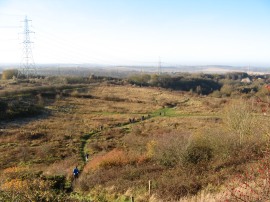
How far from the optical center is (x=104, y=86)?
8038cm

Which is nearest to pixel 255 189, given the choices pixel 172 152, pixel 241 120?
pixel 172 152

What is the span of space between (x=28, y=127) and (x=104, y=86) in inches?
1726

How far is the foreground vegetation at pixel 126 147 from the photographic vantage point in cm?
1255

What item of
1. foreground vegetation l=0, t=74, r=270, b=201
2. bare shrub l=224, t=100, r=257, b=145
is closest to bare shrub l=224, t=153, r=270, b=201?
foreground vegetation l=0, t=74, r=270, b=201

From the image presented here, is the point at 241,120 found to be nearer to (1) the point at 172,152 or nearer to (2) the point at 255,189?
(1) the point at 172,152

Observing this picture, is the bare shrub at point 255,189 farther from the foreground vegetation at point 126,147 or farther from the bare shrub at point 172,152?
the bare shrub at point 172,152

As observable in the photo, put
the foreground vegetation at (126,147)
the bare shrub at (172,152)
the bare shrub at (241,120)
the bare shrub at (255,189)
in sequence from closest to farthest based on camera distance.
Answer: the bare shrub at (255,189) < the foreground vegetation at (126,147) < the bare shrub at (172,152) < the bare shrub at (241,120)

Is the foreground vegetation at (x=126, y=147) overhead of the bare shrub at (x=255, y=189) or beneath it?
beneath

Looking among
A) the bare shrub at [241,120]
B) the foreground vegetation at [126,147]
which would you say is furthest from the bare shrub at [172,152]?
the bare shrub at [241,120]

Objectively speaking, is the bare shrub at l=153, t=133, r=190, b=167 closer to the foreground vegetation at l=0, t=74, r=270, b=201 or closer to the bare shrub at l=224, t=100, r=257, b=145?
the foreground vegetation at l=0, t=74, r=270, b=201

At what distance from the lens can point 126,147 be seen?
1106 inches

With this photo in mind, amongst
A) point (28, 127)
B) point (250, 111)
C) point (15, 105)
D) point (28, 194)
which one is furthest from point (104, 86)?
point (28, 194)

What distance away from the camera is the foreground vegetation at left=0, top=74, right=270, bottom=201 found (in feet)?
41.2

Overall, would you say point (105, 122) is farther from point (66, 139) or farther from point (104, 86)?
point (104, 86)
